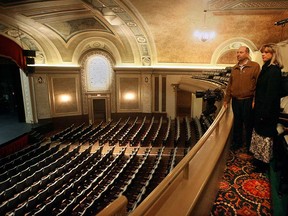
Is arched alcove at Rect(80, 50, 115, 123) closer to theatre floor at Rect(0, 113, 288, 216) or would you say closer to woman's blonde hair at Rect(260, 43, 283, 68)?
theatre floor at Rect(0, 113, 288, 216)

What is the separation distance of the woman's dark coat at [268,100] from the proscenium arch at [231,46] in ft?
34.7

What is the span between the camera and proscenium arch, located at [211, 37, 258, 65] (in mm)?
11317

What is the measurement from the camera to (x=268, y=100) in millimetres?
1966

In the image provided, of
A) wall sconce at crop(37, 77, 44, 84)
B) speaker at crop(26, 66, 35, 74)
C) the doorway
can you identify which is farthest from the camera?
the doorway

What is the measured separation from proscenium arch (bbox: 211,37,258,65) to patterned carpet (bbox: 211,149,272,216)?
10547 mm

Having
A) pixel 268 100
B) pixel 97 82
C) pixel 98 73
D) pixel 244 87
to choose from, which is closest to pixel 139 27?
pixel 98 73

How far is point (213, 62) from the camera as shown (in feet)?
41.1

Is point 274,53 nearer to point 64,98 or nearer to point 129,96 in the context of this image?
point 129,96

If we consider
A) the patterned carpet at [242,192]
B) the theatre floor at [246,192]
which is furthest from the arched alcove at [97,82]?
the patterned carpet at [242,192]

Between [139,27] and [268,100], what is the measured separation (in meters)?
9.77

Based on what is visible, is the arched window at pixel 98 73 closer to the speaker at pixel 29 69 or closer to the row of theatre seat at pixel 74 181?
the speaker at pixel 29 69

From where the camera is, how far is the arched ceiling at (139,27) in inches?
334

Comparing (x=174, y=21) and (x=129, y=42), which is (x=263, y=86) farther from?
(x=129, y=42)

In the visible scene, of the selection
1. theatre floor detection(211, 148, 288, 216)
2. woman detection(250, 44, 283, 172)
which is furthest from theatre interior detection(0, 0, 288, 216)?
woman detection(250, 44, 283, 172)
